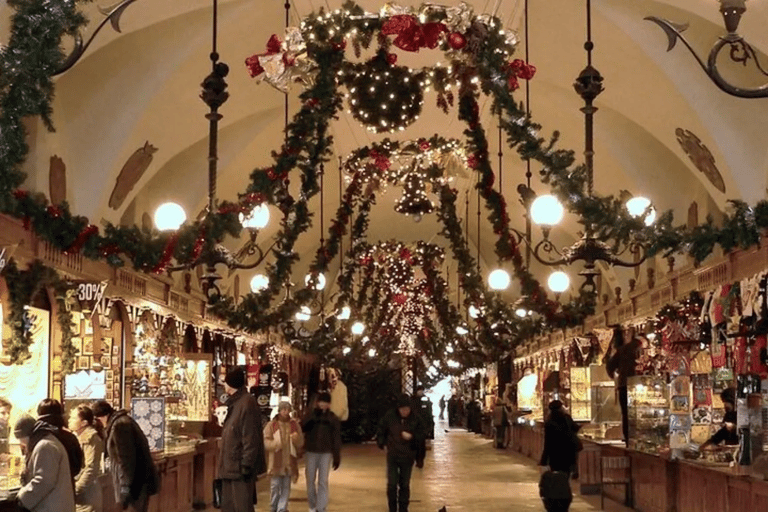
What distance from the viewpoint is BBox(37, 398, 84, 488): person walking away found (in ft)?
25.6

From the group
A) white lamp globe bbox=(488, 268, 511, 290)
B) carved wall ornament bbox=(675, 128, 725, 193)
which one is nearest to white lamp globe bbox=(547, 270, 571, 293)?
white lamp globe bbox=(488, 268, 511, 290)

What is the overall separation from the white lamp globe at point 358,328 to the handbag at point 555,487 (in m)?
17.6

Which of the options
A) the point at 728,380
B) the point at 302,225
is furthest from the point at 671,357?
the point at 302,225

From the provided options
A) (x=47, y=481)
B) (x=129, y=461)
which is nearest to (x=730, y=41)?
(x=47, y=481)

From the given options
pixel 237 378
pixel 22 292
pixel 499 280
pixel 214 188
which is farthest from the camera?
pixel 499 280

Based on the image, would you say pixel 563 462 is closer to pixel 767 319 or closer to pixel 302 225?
pixel 767 319

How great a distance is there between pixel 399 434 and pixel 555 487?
9.28 meters

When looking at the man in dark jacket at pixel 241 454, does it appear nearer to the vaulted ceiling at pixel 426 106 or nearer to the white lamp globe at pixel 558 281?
the vaulted ceiling at pixel 426 106

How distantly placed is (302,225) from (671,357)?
7206 mm

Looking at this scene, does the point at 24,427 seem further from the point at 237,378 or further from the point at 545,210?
the point at 545,210

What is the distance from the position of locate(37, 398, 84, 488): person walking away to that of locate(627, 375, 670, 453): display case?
23.2ft

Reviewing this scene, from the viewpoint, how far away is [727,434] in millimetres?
11758

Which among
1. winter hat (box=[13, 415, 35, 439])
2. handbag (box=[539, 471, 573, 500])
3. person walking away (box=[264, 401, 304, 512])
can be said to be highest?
winter hat (box=[13, 415, 35, 439])

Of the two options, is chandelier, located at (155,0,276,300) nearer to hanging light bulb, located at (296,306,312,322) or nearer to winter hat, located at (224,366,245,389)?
winter hat, located at (224,366,245,389)
